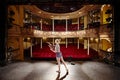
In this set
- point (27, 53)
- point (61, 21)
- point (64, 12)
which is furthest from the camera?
point (61, 21)

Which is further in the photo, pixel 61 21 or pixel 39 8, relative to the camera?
pixel 61 21

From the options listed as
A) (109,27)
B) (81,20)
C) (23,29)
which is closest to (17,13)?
(23,29)

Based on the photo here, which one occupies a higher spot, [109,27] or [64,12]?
[64,12]

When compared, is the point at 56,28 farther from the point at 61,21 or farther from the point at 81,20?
the point at 81,20

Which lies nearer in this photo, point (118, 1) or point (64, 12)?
point (118, 1)

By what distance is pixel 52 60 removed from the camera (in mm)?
13656

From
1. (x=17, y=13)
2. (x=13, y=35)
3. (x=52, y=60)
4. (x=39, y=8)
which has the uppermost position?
(x=39, y=8)

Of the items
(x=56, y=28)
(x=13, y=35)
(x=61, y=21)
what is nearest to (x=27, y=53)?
(x=13, y=35)

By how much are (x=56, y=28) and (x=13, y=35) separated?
12752 mm

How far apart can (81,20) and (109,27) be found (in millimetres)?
11231

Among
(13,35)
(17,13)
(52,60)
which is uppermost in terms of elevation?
(17,13)

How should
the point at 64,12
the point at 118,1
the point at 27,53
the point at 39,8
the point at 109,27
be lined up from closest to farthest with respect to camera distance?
the point at 118,1 < the point at 109,27 < the point at 27,53 < the point at 39,8 < the point at 64,12

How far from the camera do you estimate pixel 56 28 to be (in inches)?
987

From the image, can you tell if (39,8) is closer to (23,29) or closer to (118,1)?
(23,29)
